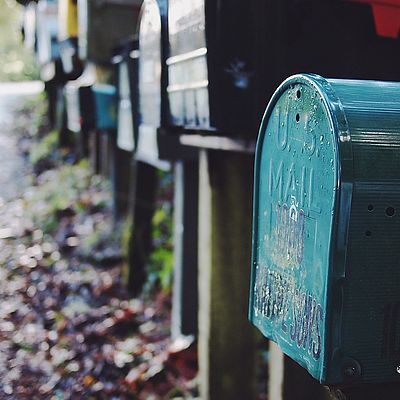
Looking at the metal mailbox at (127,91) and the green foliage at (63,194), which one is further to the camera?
the green foliage at (63,194)

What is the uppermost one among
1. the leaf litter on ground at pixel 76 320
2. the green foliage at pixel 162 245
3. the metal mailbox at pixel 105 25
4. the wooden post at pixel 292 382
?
the metal mailbox at pixel 105 25

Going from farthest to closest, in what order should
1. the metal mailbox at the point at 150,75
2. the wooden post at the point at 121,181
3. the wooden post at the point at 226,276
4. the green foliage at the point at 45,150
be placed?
the green foliage at the point at 45,150
the wooden post at the point at 121,181
the wooden post at the point at 226,276
the metal mailbox at the point at 150,75

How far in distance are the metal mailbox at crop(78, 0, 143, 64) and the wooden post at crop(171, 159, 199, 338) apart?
6.11 feet

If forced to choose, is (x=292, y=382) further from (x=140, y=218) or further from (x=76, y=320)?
(x=140, y=218)

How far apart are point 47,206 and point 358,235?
22.0ft

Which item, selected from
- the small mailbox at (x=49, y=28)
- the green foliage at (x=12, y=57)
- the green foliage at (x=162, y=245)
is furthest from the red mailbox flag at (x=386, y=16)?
the green foliage at (x=12, y=57)

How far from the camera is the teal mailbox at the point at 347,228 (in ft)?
3.95

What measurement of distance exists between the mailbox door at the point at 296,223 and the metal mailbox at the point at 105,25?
157 inches

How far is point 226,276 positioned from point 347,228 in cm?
177

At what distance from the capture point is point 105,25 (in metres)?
5.28

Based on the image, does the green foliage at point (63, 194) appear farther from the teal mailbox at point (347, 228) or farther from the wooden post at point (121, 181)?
the teal mailbox at point (347, 228)

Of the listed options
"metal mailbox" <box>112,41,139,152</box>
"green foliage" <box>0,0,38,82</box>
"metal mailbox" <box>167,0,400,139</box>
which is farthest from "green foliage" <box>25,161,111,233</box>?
"green foliage" <box>0,0,38,82</box>

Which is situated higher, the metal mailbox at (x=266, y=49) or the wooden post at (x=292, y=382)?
the metal mailbox at (x=266, y=49)

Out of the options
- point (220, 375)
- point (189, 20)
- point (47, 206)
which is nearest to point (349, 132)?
point (189, 20)
